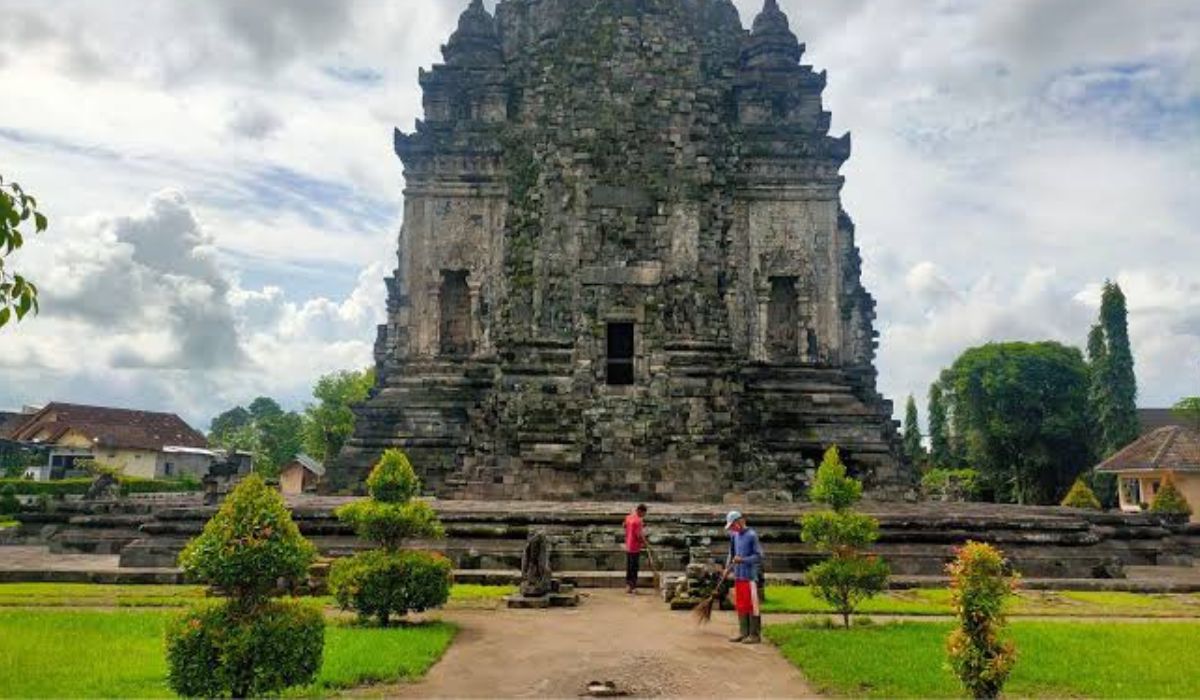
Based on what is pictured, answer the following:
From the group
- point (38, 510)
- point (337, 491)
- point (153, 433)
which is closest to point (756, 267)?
point (337, 491)

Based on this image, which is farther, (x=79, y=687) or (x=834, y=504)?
(x=834, y=504)

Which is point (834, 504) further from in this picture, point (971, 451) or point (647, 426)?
point (971, 451)

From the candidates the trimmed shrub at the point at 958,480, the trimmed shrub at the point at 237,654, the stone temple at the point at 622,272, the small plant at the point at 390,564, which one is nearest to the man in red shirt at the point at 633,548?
the small plant at the point at 390,564

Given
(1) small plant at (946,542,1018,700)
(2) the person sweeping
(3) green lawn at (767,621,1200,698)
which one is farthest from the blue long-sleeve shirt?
(1) small plant at (946,542,1018,700)

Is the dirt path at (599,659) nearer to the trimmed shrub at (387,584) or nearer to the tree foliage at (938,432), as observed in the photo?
the trimmed shrub at (387,584)

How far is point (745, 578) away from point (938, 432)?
57.5 m

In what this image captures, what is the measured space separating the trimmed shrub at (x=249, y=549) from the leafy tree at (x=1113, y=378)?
45851 millimetres

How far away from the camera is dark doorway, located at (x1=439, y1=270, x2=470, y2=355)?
2427cm

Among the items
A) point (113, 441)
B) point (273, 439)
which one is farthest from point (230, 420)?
point (113, 441)

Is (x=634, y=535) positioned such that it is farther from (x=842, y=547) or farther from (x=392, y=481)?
(x=392, y=481)

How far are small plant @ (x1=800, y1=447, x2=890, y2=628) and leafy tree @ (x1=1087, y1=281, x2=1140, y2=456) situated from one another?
39067 mm

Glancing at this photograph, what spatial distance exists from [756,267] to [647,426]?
6.30 meters

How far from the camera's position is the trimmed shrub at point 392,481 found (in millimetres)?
11086

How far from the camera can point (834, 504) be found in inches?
448
